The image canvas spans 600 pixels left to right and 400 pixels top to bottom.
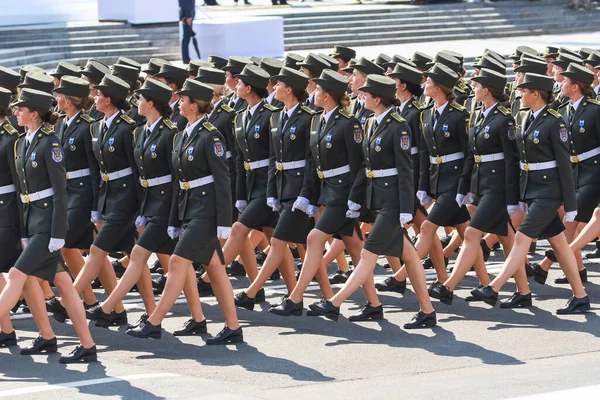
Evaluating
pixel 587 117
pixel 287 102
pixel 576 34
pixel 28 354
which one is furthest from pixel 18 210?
pixel 576 34

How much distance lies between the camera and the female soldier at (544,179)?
9750mm

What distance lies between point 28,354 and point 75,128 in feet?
7.02

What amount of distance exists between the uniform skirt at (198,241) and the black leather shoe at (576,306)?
8.82 feet

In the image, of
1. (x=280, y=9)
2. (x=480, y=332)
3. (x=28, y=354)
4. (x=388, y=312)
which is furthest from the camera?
(x=280, y=9)

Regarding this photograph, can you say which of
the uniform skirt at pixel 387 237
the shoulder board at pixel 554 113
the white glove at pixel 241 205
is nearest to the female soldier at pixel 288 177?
the white glove at pixel 241 205

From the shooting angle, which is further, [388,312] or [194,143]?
[388,312]

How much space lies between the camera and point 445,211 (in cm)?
1065

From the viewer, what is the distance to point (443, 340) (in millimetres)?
9172

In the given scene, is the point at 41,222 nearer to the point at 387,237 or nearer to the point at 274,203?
the point at 274,203

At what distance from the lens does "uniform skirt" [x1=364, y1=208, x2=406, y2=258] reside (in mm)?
9375

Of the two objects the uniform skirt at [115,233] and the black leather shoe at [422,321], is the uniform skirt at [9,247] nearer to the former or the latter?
the uniform skirt at [115,233]

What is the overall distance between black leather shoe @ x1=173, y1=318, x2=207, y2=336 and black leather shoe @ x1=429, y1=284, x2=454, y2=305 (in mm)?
1918

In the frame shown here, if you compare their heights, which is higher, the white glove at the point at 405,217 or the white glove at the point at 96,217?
the white glove at the point at 405,217

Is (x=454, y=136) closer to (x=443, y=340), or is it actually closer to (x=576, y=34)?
(x=443, y=340)
